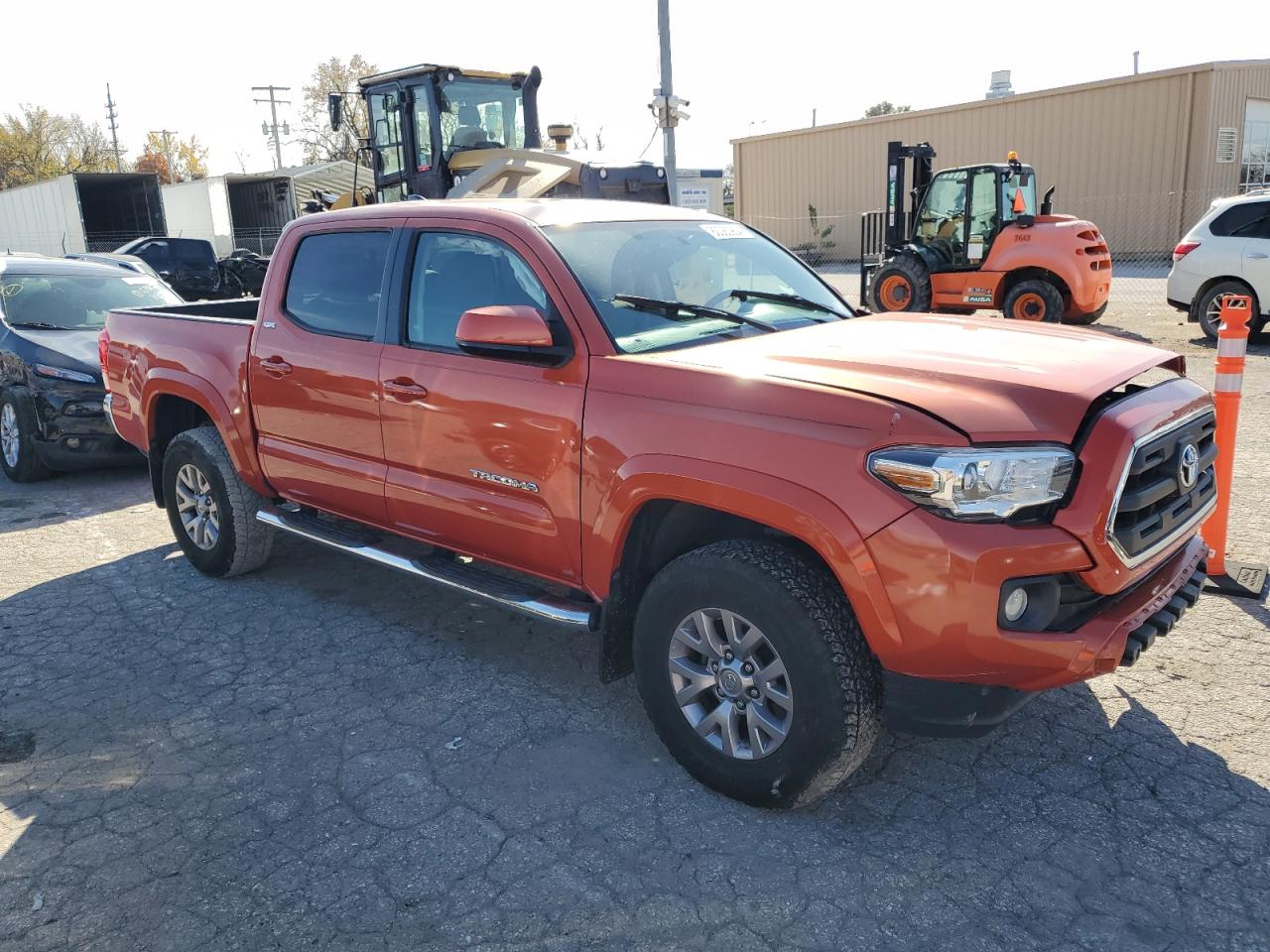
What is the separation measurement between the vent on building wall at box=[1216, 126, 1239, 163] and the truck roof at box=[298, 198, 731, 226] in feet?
86.5

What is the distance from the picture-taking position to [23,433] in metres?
7.81

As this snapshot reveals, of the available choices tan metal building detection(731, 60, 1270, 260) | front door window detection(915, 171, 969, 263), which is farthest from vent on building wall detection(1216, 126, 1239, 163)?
front door window detection(915, 171, 969, 263)

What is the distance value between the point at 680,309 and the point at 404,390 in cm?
123

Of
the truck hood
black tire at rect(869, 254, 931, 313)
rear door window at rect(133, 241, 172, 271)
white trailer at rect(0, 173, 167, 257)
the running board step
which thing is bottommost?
the running board step

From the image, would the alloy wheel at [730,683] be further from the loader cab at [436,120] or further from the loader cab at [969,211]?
the loader cab at [969,211]

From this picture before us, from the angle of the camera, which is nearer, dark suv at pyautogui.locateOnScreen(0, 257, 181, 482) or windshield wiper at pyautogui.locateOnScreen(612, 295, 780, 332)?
windshield wiper at pyautogui.locateOnScreen(612, 295, 780, 332)

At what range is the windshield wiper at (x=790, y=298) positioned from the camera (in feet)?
13.6

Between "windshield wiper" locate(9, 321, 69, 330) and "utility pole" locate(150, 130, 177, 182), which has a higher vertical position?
"utility pole" locate(150, 130, 177, 182)

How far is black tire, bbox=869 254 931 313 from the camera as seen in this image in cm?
1473

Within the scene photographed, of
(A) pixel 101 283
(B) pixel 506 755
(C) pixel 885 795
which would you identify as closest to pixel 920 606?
(C) pixel 885 795

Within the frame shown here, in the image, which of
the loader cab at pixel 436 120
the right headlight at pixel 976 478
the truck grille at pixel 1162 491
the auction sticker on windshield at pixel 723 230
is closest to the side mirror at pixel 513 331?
the auction sticker on windshield at pixel 723 230

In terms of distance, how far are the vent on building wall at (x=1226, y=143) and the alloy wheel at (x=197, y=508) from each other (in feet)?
90.8

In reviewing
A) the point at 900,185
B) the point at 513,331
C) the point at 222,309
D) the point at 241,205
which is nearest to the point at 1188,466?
the point at 513,331

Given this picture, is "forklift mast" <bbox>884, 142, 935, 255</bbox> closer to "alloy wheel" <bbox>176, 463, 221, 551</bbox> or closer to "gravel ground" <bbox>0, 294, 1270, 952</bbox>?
"gravel ground" <bbox>0, 294, 1270, 952</bbox>
